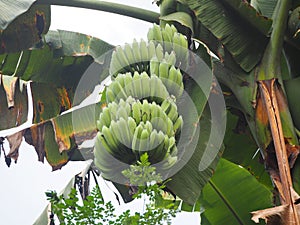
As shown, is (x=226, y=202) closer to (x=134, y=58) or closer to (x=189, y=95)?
(x=189, y=95)

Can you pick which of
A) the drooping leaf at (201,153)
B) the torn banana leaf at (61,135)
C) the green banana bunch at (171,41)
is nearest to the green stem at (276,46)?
the drooping leaf at (201,153)

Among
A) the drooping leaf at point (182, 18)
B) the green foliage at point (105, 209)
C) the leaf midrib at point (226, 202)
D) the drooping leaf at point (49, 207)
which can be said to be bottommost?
the drooping leaf at point (49, 207)

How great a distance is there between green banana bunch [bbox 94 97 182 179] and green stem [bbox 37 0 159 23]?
760 mm

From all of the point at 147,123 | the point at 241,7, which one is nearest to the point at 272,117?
the point at 241,7

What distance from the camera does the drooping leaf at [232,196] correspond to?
5.42 feet

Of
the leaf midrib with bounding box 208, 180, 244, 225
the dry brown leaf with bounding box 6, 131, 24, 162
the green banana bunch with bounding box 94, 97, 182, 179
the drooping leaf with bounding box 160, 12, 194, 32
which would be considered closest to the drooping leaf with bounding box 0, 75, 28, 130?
the dry brown leaf with bounding box 6, 131, 24, 162

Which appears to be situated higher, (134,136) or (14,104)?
(134,136)

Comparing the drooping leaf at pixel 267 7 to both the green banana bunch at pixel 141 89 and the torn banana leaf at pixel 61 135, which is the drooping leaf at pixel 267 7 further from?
the green banana bunch at pixel 141 89

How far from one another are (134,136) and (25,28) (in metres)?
0.84

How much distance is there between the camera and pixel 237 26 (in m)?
1.57

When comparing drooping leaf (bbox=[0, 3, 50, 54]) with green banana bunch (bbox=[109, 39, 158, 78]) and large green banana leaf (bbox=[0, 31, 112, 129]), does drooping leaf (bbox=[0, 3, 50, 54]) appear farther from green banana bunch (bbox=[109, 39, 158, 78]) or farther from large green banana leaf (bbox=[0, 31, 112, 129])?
green banana bunch (bbox=[109, 39, 158, 78])

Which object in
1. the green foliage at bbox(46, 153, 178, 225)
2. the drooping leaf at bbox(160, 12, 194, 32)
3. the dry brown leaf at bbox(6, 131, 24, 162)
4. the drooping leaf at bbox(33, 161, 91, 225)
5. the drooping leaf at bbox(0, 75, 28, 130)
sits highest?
the drooping leaf at bbox(160, 12, 194, 32)

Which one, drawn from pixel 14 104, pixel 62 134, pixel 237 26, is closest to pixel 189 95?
pixel 237 26

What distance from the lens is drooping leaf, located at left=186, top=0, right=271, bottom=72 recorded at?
1.54 m
